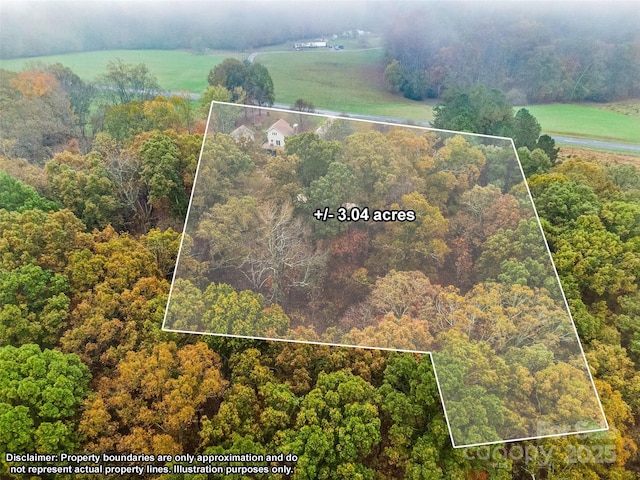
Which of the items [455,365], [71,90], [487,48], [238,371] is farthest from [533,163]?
[71,90]

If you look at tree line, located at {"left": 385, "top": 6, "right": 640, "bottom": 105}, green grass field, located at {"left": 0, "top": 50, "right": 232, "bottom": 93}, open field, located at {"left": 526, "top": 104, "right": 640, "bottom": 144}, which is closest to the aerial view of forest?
green grass field, located at {"left": 0, "top": 50, "right": 232, "bottom": 93}

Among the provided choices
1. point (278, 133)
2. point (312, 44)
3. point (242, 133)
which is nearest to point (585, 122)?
point (312, 44)

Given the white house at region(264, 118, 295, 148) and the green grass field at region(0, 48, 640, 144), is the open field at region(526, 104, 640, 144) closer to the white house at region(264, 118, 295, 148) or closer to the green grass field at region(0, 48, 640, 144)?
the green grass field at region(0, 48, 640, 144)

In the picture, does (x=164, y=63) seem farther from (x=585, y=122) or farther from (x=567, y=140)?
(x=585, y=122)

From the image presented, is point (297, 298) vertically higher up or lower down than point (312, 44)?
lower down

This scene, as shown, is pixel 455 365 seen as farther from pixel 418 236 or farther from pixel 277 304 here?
pixel 277 304

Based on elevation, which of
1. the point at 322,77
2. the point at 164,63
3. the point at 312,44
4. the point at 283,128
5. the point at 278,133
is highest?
the point at 312,44
